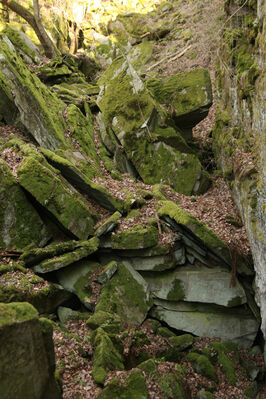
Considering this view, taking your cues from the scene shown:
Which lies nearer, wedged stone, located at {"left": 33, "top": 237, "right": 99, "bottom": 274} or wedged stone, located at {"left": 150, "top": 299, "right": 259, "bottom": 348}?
wedged stone, located at {"left": 33, "top": 237, "right": 99, "bottom": 274}

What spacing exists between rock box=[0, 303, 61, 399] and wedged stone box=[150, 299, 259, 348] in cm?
553

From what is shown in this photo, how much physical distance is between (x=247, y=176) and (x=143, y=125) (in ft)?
19.2

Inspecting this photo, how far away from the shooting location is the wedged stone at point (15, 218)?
8.40 metres

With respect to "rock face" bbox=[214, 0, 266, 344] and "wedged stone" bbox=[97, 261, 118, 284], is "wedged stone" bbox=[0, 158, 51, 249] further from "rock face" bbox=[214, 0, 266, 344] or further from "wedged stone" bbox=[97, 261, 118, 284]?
"rock face" bbox=[214, 0, 266, 344]

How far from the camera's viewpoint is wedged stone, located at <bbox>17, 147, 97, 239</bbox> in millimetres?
8766

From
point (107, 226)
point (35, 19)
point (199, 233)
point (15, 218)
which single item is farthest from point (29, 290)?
point (35, 19)

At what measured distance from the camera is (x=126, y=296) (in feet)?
28.6

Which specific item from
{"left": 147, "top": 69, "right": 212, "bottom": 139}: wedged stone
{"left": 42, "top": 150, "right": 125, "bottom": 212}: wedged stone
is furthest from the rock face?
{"left": 42, "top": 150, "right": 125, "bottom": 212}: wedged stone

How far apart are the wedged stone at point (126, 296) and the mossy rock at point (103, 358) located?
1.51 m

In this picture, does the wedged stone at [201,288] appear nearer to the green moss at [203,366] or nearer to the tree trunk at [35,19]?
the green moss at [203,366]

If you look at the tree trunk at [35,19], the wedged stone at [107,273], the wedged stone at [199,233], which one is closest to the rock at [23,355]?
the wedged stone at [107,273]

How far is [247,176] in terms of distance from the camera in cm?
847

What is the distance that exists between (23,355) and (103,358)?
3051 millimetres

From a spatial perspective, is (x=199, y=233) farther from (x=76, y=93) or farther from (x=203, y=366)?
(x=76, y=93)
